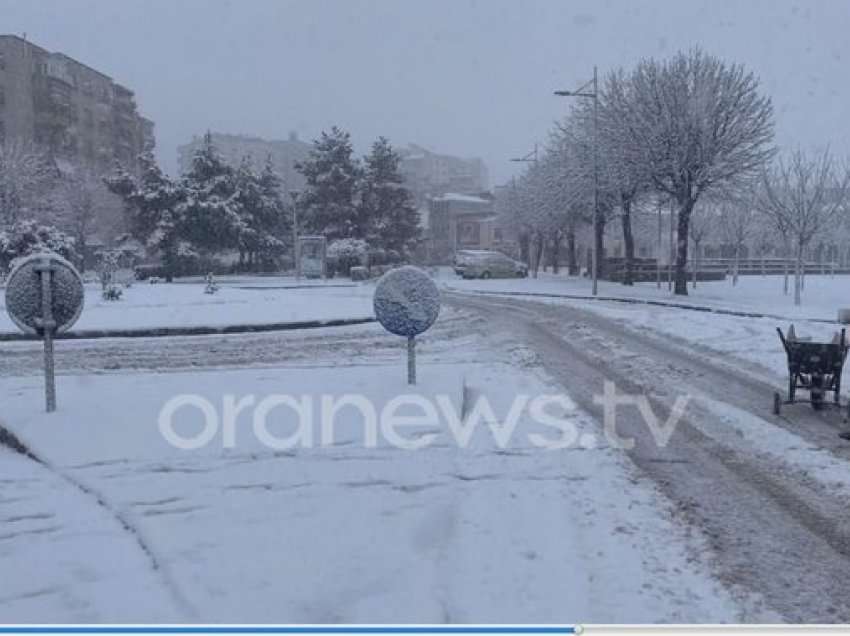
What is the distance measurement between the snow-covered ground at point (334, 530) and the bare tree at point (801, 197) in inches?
830

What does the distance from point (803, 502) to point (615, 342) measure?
8969 millimetres

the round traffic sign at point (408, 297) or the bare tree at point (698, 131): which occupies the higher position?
the bare tree at point (698, 131)

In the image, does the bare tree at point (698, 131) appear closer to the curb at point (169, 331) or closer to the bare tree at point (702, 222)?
the bare tree at point (702, 222)

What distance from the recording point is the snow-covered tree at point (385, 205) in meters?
43.4

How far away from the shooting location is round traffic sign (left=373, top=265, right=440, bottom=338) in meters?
8.29

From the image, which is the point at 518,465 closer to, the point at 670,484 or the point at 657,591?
the point at 670,484

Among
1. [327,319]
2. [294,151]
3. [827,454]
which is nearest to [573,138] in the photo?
[294,151]

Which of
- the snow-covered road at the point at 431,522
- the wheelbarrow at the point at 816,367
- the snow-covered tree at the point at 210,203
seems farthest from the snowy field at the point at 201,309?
the snow-covered tree at the point at 210,203

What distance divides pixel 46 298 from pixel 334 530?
168 inches

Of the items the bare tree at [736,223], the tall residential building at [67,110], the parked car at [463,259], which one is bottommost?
the parked car at [463,259]

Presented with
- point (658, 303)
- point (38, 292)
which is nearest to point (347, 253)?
point (658, 303)

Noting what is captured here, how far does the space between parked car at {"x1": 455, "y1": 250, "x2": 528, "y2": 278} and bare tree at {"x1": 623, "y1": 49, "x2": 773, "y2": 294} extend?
597 inches

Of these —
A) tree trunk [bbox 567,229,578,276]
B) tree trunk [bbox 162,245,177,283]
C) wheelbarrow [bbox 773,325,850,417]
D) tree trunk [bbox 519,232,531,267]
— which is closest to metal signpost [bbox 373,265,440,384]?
wheelbarrow [bbox 773,325,850,417]

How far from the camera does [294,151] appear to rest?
28.4 m
